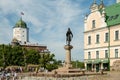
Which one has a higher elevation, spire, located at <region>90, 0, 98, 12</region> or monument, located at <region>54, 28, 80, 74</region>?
spire, located at <region>90, 0, 98, 12</region>

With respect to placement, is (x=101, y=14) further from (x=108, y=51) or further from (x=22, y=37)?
(x=22, y=37)

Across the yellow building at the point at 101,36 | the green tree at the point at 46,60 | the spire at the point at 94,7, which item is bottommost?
the green tree at the point at 46,60

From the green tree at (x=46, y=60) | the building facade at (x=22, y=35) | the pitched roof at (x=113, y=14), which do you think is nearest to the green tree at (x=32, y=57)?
the green tree at (x=46, y=60)

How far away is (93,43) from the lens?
60.0 metres

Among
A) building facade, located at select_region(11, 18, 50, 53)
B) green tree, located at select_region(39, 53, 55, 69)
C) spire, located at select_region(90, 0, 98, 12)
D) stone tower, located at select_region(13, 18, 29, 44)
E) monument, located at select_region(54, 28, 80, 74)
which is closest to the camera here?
monument, located at select_region(54, 28, 80, 74)

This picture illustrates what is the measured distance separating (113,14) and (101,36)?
15.1 ft

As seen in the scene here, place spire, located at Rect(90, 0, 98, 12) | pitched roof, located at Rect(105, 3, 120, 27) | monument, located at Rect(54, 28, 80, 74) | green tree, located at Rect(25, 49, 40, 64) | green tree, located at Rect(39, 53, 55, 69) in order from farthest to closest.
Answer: green tree, located at Rect(25, 49, 40, 64) < green tree, located at Rect(39, 53, 55, 69) < spire, located at Rect(90, 0, 98, 12) < pitched roof, located at Rect(105, 3, 120, 27) < monument, located at Rect(54, 28, 80, 74)

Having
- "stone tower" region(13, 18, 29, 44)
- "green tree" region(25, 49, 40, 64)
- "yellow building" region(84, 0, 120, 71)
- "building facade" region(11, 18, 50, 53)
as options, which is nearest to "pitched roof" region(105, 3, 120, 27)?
"yellow building" region(84, 0, 120, 71)

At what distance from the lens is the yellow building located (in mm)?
54812

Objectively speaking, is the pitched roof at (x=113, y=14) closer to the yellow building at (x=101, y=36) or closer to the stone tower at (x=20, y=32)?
the yellow building at (x=101, y=36)

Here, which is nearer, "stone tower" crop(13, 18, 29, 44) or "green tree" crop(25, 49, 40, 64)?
"green tree" crop(25, 49, 40, 64)

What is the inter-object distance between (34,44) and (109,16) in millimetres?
78478

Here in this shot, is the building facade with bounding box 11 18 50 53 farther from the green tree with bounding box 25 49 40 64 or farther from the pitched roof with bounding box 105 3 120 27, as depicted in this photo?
the pitched roof with bounding box 105 3 120 27

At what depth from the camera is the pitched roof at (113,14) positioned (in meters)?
54.9
